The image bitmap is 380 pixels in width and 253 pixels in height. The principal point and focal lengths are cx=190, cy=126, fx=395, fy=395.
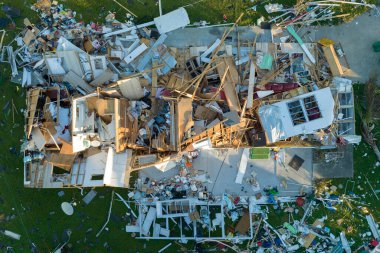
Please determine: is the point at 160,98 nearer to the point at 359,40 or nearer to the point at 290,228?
the point at 290,228

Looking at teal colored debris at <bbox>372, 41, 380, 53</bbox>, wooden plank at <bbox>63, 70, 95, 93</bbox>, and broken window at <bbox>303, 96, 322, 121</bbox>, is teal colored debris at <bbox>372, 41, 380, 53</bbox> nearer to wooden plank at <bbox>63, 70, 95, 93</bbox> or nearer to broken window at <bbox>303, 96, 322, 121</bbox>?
broken window at <bbox>303, 96, 322, 121</bbox>

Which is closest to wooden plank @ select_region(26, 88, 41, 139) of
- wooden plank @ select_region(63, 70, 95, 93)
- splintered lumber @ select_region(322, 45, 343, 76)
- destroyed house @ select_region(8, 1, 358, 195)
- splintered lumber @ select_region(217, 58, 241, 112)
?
destroyed house @ select_region(8, 1, 358, 195)

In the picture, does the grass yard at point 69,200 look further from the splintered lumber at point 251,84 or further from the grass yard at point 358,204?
the splintered lumber at point 251,84

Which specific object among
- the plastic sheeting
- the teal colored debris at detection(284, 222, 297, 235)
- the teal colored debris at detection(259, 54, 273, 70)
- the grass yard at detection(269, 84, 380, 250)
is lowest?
the teal colored debris at detection(284, 222, 297, 235)

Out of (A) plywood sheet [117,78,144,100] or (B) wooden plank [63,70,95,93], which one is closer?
(A) plywood sheet [117,78,144,100]

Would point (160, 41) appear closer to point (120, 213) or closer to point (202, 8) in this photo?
point (202, 8)

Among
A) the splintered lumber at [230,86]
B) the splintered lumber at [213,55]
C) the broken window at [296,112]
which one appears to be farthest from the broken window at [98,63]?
the broken window at [296,112]
